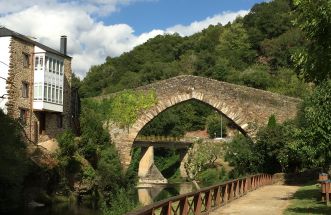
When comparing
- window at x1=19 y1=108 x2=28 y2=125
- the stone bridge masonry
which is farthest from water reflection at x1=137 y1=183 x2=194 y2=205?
window at x1=19 y1=108 x2=28 y2=125

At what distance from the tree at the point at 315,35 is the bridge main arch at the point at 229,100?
77.7 feet

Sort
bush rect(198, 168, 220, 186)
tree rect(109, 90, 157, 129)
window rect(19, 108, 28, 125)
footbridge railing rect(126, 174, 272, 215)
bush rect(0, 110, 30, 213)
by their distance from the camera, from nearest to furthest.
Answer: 1. footbridge railing rect(126, 174, 272, 215)
2. bush rect(0, 110, 30, 213)
3. window rect(19, 108, 28, 125)
4. tree rect(109, 90, 157, 129)
5. bush rect(198, 168, 220, 186)

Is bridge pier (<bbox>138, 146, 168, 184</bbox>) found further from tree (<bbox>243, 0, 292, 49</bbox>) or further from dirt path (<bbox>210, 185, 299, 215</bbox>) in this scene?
dirt path (<bbox>210, 185, 299, 215</bbox>)

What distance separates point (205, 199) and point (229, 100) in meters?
21.5

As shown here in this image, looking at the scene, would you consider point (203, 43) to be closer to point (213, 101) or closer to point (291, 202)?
point (213, 101)

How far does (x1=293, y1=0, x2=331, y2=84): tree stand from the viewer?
28.8 feet

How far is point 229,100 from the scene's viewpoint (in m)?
33.7

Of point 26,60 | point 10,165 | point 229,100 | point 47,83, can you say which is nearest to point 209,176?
point 229,100

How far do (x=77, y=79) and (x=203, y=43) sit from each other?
2269 centimetres

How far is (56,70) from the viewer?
115ft

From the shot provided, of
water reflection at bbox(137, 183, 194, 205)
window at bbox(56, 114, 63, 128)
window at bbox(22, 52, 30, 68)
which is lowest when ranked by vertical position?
water reflection at bbox(137, 183, 194, 205)

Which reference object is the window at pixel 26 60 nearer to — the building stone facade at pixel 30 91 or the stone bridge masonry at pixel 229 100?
the building stone facade at pixel 30 91

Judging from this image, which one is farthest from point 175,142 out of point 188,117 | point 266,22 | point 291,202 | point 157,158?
point 291,202

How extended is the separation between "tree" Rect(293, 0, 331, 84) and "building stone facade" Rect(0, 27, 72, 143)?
23827 millimetres
